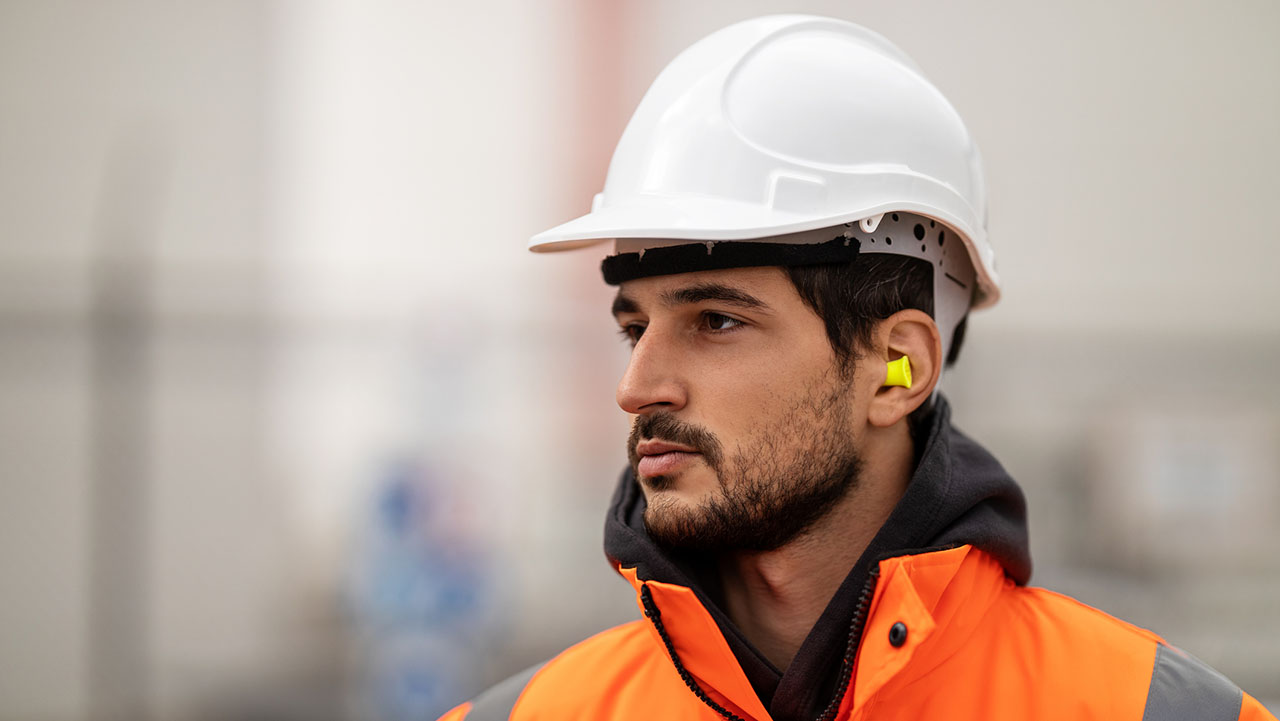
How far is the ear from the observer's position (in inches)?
65.3

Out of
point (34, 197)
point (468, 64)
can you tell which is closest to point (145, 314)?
point (34, 197)

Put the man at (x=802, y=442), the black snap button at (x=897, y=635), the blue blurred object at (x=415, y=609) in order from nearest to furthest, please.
Result: the black snap button at (x=897, y=635), the man at (x=802, y=442), the blue blurred object at (x=415, y=609)

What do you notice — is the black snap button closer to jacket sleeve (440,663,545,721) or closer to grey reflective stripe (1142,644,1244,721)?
grey reflective stripe (1142,644,1244,721)

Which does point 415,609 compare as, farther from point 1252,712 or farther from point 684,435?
point 1252,712

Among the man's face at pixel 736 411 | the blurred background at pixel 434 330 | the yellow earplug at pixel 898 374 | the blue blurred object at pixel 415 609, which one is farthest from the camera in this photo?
the blurred background at pixel 434 330

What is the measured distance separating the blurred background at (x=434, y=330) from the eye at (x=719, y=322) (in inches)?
164

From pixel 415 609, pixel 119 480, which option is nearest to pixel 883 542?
pixel 415 609

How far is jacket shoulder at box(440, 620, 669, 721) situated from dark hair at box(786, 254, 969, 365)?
0.60 meters

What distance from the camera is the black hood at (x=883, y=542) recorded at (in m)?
1.44

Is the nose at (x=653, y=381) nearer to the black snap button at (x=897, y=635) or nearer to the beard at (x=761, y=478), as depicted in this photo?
the beard at (x=761, y=478)

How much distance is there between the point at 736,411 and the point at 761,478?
0.37 ft

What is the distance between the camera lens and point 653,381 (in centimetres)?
158

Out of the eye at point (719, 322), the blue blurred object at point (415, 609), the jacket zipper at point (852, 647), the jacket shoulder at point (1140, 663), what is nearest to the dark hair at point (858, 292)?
the eye at point (719, 322)

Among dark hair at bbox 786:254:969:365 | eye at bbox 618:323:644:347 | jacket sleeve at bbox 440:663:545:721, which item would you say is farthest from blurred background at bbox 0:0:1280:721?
dark hair at bbox 786:254:969:365
